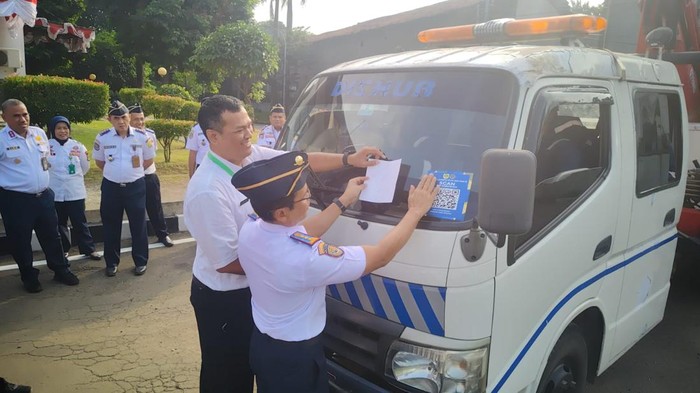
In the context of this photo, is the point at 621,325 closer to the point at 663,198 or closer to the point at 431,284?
the point at 663,198

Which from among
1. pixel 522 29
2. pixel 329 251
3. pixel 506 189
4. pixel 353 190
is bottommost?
pixel 329 251

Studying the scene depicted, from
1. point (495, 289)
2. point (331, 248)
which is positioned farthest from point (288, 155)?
point (495, 289)

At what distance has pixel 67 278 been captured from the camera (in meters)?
Result: 4.87

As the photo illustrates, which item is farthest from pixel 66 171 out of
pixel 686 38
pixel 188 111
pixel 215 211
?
pixel 188 111

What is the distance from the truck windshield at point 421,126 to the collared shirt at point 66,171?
385 centimetres

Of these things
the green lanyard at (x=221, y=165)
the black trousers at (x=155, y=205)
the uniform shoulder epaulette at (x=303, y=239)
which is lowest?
the black trousers at (x=155, y=205)

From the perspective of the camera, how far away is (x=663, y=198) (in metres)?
3.01

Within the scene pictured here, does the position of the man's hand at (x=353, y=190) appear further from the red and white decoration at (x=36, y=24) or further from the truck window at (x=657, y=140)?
the red and white decoration at (x=36, y=24)

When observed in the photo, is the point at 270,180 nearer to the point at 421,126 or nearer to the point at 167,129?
the point at 421,126

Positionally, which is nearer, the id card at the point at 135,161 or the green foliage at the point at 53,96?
the id card at the point at 135,161

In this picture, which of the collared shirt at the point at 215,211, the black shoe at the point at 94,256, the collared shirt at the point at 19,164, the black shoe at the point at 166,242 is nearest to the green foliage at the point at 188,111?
the black shoe at the point at 166,242

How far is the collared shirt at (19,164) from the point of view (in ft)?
14.8

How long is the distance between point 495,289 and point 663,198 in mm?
1820

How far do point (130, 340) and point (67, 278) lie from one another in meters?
1.55
